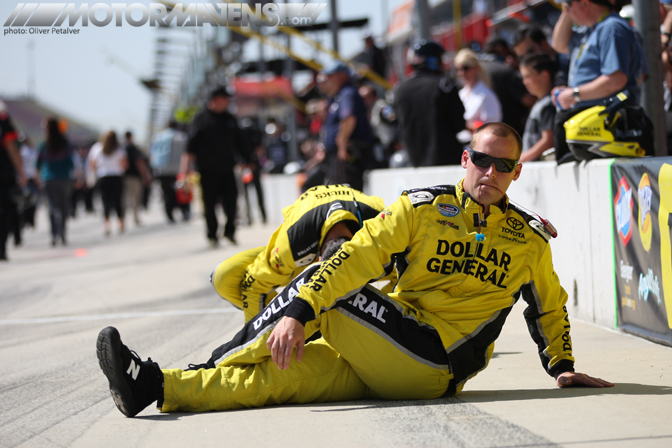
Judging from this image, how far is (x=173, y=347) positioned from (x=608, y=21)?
11.6 feet

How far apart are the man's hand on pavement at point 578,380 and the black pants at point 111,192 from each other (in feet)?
47.0

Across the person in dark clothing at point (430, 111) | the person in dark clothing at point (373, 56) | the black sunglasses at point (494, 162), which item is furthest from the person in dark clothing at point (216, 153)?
the black sunglasses at point (494, 162)

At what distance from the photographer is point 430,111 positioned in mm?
7719

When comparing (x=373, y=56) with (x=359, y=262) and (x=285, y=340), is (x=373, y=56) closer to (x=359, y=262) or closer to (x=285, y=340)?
(x=359, y=262)

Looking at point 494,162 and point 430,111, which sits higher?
point 430,111

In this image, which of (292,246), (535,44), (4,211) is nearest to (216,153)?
(4,211)

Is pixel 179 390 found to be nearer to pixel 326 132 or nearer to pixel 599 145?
pixel 599 145

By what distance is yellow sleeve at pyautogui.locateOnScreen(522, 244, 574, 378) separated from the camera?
346 cm

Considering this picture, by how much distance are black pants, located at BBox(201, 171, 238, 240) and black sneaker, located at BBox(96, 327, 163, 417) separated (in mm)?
8131

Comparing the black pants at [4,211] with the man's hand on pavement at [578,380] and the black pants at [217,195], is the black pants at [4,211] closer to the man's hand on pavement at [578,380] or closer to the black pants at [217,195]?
the black pants at [217,195]

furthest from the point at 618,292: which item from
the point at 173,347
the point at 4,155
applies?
the point at 4,155

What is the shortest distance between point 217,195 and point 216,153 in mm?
649

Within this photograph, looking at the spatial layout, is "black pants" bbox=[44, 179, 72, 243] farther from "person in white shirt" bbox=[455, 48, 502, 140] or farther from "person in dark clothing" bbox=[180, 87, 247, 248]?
"person in white shirt" bbox=[455, 48, 502, 140]

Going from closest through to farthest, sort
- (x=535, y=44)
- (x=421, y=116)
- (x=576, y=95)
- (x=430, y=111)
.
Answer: (x=576, y=95) → (x=535, y=44) → (x=430, y=111) → (x=421, y=116)
